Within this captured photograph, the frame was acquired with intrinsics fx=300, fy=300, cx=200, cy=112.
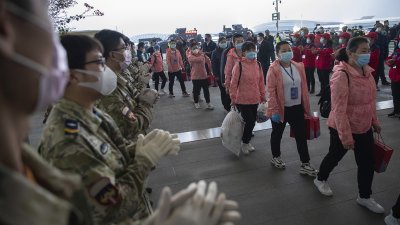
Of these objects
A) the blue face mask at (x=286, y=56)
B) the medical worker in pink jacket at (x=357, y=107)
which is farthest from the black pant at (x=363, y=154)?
the blue face mask at (x=286, y=56)

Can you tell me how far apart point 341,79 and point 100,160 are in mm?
2358

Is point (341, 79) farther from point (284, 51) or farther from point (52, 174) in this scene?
point (52, 174)

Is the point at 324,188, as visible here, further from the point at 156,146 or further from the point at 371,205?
the point at 156,146

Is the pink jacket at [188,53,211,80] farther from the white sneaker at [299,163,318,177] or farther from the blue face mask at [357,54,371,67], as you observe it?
the blue face mask at [357,54,371,67]

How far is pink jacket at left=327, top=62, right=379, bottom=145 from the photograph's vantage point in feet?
9.27

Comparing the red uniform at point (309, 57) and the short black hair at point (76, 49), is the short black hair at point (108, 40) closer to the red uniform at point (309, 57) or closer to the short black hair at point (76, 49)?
the short black hair at point (76, 49)

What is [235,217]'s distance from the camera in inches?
41.6

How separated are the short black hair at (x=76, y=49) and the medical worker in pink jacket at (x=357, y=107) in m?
2.28

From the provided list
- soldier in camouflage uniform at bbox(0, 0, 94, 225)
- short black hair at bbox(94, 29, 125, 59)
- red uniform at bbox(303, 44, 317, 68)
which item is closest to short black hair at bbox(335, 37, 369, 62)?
short black hair at bbox(94, 29, 125, 59)

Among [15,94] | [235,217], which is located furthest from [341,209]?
[15,94]

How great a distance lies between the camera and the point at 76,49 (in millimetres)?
1631

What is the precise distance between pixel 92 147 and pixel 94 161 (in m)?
0.08

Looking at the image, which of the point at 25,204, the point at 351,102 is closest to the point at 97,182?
the point at 25,204

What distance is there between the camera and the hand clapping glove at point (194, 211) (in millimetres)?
985
